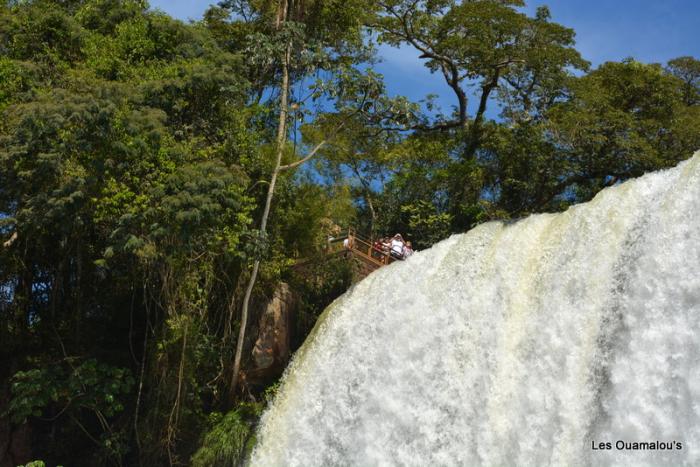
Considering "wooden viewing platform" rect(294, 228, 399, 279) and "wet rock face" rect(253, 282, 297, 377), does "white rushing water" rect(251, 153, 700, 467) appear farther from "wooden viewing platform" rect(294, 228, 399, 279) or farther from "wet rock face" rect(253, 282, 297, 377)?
"wooden viewing platform" rect(294, 228, 399, 279)

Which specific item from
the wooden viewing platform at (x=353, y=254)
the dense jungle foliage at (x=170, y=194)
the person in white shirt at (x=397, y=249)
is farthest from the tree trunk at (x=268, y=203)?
the person in white shirt at (x=397, y=249)

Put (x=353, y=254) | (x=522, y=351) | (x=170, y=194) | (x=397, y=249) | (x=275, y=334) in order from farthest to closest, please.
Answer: (x=397, y=249)
(x=353, y=254)
(x=275, y=334)
(x=170, y=194)
(x=522, y=351)

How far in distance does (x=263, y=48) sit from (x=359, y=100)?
7.69ft

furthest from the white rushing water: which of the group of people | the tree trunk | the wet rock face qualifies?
the group of people

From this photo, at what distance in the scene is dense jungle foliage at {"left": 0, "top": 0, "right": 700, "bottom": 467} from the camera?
1487 centimetres

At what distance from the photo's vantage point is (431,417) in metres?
11.6

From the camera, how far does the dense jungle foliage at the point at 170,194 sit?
48.8 ft

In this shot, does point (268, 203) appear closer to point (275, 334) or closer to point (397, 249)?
point (275, 334)

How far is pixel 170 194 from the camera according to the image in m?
15.0

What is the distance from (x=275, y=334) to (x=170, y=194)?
3857mm

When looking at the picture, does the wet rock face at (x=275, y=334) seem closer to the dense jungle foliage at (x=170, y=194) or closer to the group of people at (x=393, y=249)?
the dense jungle foliage at (x=170, y=194)

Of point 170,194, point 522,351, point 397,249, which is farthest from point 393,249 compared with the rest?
point 522,351

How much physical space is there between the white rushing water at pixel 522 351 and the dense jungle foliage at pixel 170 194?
84.4 inches

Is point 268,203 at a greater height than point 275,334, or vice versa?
point 268,203
